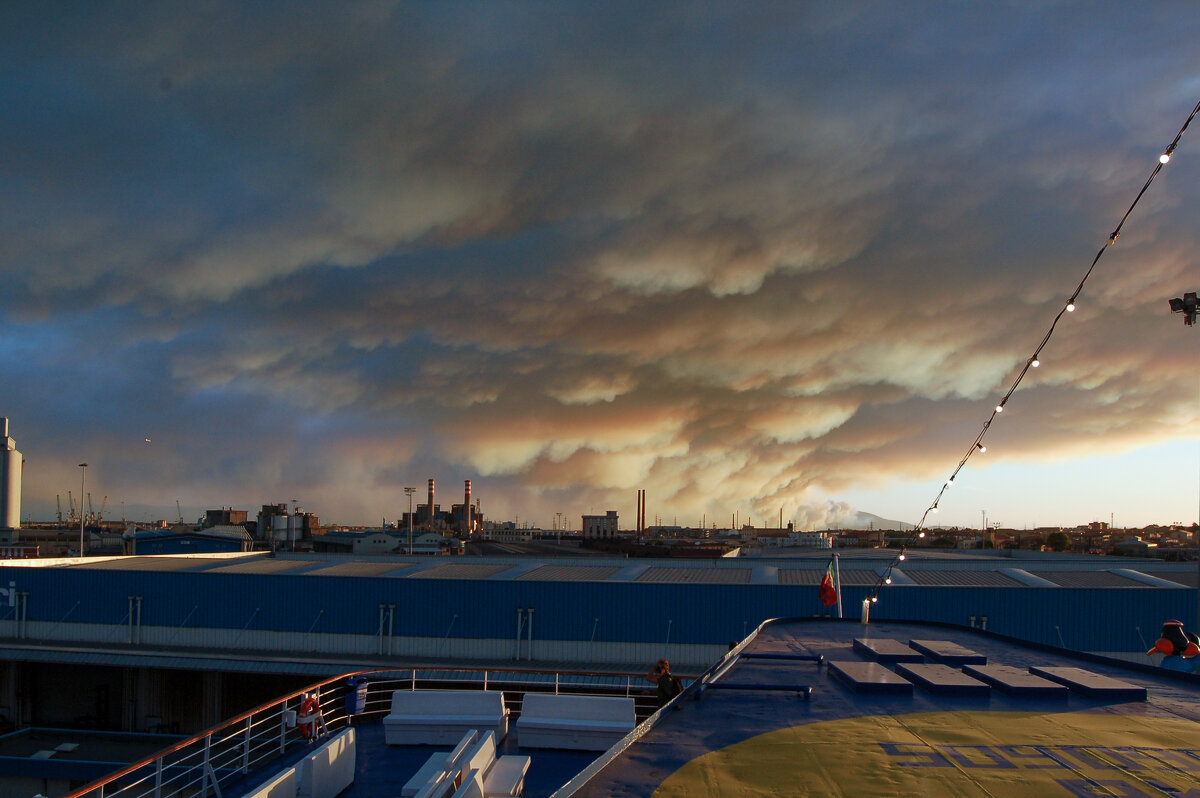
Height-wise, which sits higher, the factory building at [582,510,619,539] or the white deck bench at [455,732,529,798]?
the white deck bench at [455,732,529,798]

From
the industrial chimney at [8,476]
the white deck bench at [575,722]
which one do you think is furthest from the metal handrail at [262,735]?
the industrial chimney at [8,476]

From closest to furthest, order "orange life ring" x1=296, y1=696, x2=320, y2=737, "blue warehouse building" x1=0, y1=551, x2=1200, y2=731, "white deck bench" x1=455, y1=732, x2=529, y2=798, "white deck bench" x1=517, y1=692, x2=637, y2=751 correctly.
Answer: "white deck bench" x1=455, y1=732, x2=529, y2=798 < "orange life ring" x1=296, y1=696, x2=320, y2=737 < "white deck bench" x1=517, y1=692, x2=637, y2=751 < "blue warehouse building" x1=0, y1=551, x2=1200, y2=731

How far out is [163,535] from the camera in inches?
2768

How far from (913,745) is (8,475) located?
9418cm

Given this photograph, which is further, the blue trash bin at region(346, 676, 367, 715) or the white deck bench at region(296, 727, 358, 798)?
the blue trash bin at region(346, 676, 367, 715)

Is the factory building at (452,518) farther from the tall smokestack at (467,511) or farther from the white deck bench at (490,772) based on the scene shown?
the white deck bench at (490,772)

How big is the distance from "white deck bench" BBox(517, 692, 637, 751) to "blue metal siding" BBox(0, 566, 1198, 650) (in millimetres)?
16227

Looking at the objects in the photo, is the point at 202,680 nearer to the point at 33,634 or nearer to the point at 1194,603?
the point at 33,634

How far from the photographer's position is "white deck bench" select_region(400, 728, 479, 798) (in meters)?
9.57

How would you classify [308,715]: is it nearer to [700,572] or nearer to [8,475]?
[700,572]

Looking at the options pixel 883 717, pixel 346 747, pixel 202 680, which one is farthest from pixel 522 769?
pixel 202 680

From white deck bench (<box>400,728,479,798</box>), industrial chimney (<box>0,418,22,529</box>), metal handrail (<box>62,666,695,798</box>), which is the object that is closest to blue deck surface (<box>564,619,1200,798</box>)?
white deck bench (<box>400,728,479,798</box>)

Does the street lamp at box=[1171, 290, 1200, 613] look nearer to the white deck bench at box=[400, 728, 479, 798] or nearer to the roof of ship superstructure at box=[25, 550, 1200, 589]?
the white deck bench at box=[400, 728, 479, 798]

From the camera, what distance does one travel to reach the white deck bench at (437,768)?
9572mm
